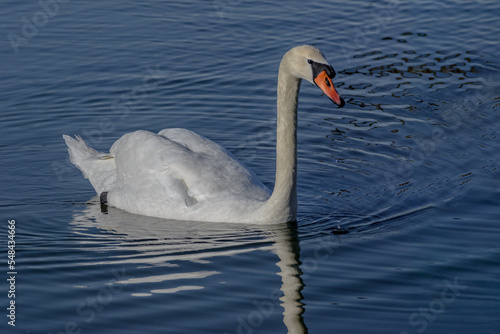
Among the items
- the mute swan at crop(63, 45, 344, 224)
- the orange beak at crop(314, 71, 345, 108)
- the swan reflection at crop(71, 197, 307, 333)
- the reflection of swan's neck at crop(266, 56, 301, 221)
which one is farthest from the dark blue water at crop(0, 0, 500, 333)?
the orange beak at crop(314, 71, 345, 108)

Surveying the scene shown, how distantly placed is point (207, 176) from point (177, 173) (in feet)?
1.25

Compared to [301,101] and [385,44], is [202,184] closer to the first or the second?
[301,101]

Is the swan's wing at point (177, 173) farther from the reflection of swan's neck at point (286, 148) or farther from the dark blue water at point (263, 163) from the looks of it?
the reflection of swan's neck at point (286, 148)

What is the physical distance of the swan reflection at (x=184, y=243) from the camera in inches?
340

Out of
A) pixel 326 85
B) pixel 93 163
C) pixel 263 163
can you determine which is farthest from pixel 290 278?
pixel 93 163

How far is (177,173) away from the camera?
10.2 m

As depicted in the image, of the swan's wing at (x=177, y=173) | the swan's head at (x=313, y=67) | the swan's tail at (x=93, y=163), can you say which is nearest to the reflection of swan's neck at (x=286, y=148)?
the swan's head at (x=313, y=67)

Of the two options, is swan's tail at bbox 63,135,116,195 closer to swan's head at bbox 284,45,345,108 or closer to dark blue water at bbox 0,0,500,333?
dark blue water at bbox 0,0,500,333

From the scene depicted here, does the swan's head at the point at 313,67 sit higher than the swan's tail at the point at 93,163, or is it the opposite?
the swan's head at the point at 313,67

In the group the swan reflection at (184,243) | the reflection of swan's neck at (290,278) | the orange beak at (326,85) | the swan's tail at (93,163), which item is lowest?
the reflection of swan's neck at (290,278)

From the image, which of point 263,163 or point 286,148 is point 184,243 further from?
point 263,163

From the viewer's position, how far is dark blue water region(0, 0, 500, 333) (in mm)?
8117

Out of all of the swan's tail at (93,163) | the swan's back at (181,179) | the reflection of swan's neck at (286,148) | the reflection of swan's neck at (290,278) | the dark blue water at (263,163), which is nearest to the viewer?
the reflection of swan's neck at (290,278)

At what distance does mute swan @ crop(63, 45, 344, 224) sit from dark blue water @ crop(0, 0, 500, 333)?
0.21 meters
